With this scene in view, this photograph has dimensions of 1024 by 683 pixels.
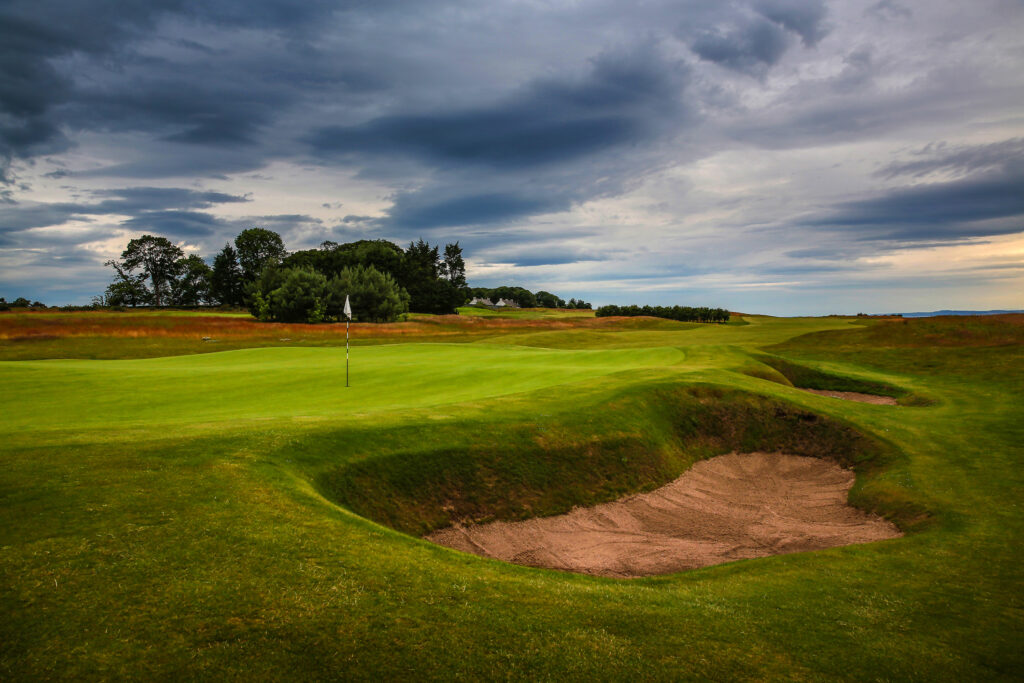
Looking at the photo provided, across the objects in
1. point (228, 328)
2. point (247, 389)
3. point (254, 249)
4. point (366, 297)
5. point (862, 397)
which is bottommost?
point (862, 397)

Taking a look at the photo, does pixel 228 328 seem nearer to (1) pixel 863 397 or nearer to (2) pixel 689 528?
(2) pixel 689 528

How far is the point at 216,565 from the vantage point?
19.3 ft

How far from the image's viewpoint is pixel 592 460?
548 inches

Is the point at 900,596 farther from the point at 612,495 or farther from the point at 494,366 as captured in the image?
the point at 494,366

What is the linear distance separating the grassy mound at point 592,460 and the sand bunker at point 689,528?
0.40m

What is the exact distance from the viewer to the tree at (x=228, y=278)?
11025 centimetres

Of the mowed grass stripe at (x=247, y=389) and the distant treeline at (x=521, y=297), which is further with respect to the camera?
the distant treeline at (x=521, y=297)

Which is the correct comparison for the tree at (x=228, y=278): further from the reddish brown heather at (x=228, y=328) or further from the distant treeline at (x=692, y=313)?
the distant treeline at (x=692, y=313)

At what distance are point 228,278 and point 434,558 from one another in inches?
4717

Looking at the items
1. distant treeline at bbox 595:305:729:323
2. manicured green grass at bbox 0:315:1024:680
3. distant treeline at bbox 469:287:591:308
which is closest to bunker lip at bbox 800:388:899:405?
manicured green grass at bbox 0:315:1024:680

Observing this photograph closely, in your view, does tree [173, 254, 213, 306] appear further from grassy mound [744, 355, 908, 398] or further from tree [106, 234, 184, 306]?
grassy mound [744, 355, 908, 398]

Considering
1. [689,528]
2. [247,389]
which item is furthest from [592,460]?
[247,389]

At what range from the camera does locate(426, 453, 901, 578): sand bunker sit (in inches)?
404

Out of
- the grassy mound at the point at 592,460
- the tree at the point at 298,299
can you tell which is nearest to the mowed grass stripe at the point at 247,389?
the grassy mound at the point at 592,460
